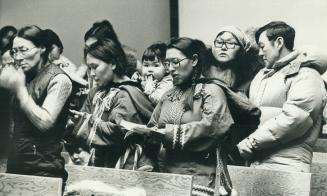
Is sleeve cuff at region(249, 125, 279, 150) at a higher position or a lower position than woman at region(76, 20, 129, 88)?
lower

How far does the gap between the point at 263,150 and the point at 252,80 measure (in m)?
0.42

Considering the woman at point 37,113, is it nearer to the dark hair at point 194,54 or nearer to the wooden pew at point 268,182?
the dark hair at point 194,54

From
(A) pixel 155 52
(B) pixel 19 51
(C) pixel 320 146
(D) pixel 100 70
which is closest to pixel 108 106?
(D) pixel 100 70

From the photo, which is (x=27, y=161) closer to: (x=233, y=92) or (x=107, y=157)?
(x=107, y=157)

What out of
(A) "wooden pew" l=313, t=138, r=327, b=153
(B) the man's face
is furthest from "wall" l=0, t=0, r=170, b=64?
(A) "wooden pew" l=313, t=138, r=327, b=153

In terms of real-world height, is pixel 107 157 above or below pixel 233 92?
below

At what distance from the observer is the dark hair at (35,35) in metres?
3.79

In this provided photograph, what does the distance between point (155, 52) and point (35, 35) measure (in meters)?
0.96

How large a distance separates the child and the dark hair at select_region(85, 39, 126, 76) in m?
0.16

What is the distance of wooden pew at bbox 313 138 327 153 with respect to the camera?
9.88ft

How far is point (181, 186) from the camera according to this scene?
3188mm

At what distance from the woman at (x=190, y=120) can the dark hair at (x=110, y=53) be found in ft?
1.23

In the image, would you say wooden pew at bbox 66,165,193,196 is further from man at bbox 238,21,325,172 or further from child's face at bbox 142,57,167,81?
child's face at bbox 142,57,167,81

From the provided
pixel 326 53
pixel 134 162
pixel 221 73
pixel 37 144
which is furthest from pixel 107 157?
pixel 326 53
